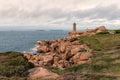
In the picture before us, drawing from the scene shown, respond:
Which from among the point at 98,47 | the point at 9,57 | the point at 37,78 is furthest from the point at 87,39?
the point at 37,78

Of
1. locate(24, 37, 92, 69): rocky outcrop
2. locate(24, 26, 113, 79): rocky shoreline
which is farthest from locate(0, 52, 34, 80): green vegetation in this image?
locate(24, 37, 92, 69): rocky outcrop

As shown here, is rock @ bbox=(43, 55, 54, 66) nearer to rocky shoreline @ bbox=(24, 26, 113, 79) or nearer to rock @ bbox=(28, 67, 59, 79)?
rocky shoreline @ bbox=(24, 26, 113, 79)

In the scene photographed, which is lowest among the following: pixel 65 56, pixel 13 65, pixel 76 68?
pixel 65 56

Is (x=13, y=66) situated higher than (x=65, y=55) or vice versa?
(x=13, y=66)

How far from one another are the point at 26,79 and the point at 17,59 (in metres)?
5.47

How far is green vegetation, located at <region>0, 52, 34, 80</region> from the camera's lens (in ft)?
86.6

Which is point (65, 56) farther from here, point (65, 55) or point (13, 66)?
point (13, 66)

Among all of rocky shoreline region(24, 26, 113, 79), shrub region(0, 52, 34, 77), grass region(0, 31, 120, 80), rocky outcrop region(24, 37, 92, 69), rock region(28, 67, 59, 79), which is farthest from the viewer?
rocky outcrop region(24, 37, 92, 69)

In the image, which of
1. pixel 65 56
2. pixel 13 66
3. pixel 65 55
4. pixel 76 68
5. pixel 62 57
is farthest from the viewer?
pixel 62 57

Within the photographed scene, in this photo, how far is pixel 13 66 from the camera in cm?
2775

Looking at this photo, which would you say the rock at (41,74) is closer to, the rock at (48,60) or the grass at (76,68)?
the grass at (76,68)

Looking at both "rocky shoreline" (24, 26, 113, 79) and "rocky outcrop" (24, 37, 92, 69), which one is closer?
"rocky shoreline" (24, 26, 113, 79)

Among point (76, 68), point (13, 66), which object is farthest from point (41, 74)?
point (76, 68)

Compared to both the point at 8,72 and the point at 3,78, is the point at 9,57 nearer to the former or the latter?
the point at 8,72
